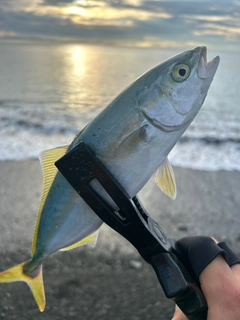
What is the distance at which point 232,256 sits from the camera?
2105mm

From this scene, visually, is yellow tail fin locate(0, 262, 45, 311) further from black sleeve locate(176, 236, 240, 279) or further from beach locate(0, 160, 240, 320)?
beach locate(0, 160, 240, 320)

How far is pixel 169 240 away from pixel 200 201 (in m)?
3.19

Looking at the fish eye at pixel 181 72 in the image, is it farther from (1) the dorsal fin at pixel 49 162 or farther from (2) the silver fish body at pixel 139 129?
(1) the dorsal fin at pixel 49 162

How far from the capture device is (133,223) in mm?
1789

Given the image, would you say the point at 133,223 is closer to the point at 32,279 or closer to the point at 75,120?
the point at 32,279

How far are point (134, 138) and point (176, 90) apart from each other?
31 cm

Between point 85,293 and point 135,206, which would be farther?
point 85,293

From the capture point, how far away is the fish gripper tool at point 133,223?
170 cm

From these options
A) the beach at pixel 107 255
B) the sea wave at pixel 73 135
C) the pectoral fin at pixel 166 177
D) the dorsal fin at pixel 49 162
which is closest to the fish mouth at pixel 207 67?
the pectoral fin at pixel 166 177

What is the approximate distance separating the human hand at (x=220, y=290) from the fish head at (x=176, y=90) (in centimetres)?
72

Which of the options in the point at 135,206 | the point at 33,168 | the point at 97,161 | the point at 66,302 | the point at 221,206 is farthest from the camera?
the point at 33,168

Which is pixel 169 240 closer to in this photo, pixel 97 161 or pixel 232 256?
pixel 232 256

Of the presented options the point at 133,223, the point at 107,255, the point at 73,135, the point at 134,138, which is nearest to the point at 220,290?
the point at 133,223

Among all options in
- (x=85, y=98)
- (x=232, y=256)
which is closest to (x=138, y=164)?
(x=232, y=256)
